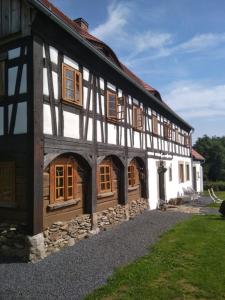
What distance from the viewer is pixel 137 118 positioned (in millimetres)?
13219

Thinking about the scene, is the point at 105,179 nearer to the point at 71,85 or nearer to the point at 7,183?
the point at 71,85

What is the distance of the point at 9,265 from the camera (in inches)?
257

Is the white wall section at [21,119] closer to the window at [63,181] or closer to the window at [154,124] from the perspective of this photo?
the window at [63,181]

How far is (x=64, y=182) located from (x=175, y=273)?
3732 mm

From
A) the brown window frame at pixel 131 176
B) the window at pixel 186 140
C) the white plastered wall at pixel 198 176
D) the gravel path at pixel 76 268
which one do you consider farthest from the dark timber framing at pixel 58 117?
the white plastered wall at pixel 198 176

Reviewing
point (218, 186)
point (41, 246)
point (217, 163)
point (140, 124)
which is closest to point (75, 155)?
point (41, 246)

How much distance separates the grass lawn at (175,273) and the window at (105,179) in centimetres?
270

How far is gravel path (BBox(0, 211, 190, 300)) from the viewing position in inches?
207

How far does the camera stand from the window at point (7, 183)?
23.8 feet

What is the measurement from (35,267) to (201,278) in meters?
3.37

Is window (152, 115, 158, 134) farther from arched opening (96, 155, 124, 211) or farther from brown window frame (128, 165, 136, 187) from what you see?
arched opening (96, 155, 124, 211)

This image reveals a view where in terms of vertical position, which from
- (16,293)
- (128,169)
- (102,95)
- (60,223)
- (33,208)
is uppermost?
(102,95)

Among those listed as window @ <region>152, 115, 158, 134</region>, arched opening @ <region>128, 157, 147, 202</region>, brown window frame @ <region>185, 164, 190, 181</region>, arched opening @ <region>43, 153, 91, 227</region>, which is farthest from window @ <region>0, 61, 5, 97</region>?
brown window frame @ <region>185, 164, 190, 181</region>

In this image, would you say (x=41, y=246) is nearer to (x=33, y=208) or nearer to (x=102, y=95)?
(x=33, y=208)
